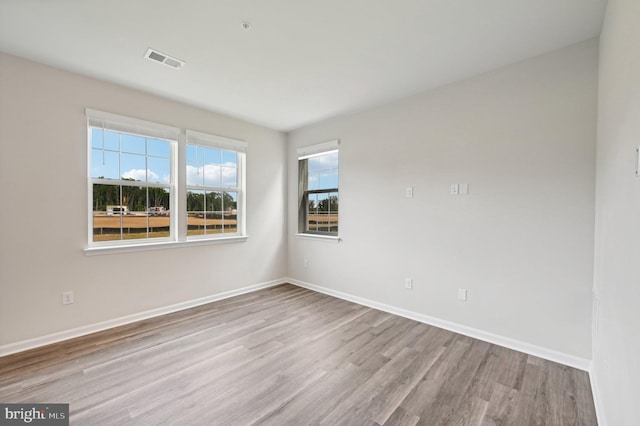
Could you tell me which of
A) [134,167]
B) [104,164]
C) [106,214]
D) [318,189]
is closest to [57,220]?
[106,214]

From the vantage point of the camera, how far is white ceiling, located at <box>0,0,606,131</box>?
1.85 metres

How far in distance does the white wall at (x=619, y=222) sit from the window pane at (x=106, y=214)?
13.3 feet

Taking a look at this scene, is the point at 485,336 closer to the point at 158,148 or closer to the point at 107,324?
the point at 107,324

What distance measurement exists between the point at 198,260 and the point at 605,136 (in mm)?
4192

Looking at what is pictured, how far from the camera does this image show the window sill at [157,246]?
2862 millimetres

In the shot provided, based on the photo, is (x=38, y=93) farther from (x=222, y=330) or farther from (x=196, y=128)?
(x=222, y=330)

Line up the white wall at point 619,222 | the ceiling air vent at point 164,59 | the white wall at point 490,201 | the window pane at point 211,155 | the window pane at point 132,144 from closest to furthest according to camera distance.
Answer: the white wall at point 619,222, the white wall at point 490,201, the ceiling air vent at point 164,59, the window pane at point 132,144, the window pane at point 211,155

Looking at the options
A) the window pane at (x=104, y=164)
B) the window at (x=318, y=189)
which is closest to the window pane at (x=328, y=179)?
the window at (x=318, y=189)

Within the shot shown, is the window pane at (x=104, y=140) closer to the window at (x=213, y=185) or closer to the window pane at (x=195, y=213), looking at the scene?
the window at (x=213, y=185)

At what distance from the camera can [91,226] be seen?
2.89 metres

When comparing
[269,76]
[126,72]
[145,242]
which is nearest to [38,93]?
[126,72]

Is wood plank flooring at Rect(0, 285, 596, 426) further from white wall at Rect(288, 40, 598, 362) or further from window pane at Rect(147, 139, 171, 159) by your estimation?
window pane at Rect(147, 139, 171, 159)

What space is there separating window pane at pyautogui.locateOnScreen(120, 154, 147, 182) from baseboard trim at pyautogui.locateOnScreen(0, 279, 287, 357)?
63.0 inches

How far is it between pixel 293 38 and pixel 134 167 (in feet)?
7.81
